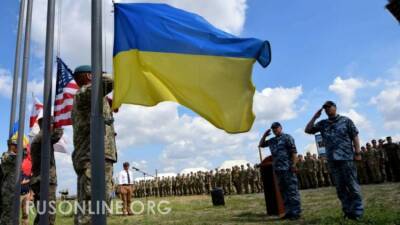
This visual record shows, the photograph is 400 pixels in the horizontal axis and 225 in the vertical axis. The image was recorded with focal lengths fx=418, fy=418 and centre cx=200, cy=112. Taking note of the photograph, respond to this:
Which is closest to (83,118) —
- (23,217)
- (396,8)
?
(396,8)

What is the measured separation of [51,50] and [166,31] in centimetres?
181

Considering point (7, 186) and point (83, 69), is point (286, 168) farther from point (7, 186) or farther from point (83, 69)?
point (7, 186)

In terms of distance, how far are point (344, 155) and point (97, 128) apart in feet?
14.8

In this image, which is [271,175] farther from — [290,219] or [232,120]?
[232,120]

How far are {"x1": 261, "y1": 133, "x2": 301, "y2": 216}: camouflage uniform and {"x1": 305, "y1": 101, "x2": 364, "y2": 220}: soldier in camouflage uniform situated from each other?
3.42 feet

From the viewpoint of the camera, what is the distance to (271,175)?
866 cm

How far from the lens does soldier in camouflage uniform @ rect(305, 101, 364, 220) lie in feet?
21.0

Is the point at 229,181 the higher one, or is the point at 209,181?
the point at 209,181

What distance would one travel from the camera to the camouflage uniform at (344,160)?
6387 mm

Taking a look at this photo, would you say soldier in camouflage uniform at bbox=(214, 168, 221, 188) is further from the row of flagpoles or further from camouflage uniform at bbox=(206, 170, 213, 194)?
the row of flagpoles

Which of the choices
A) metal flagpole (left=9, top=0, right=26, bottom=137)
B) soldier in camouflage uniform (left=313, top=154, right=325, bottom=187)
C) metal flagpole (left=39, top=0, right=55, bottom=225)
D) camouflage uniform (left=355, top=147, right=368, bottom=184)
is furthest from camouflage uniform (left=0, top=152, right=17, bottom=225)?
soldier in camouflage uniform (left=313, top=154, right=325, bottom=187)

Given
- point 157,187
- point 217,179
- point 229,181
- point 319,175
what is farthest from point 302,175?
point 157,187

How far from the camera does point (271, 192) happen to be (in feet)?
27.8

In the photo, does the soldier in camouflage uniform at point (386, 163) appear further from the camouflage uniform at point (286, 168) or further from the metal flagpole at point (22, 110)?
the metal flagpole at point (22, 110)
